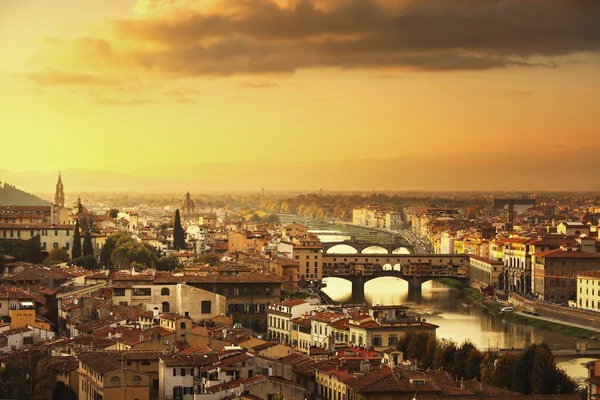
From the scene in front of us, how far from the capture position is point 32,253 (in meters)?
27.4

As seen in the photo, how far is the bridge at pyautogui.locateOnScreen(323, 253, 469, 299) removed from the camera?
35469 mm

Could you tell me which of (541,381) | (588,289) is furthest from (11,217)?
(541,381)

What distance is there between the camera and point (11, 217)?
3241cm

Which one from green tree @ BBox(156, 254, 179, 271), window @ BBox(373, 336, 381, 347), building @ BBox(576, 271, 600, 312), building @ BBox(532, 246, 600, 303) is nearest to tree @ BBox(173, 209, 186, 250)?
green tree @ BBox(156, 254, 179, 271)

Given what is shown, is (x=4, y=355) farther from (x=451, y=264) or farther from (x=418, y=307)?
(x=451, y=264)

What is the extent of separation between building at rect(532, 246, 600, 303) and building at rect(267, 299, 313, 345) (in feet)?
36.8

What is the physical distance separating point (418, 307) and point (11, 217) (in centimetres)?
1075

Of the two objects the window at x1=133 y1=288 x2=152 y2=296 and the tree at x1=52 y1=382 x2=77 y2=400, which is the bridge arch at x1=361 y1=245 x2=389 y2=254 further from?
the tree at x1=52 y1=382 x2=77 y2=400

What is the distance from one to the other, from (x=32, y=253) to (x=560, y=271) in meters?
12.3

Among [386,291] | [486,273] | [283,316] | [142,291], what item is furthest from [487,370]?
[486,273]

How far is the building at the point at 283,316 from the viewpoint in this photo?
63.9ft

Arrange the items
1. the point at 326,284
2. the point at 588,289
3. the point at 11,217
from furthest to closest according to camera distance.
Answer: the point at 326,284 < the point at 11,217 < the point at 588,289

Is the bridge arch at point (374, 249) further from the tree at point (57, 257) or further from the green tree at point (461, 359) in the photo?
the green tree at point (461, 359)

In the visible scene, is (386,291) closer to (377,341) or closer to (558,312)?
(558,312)
